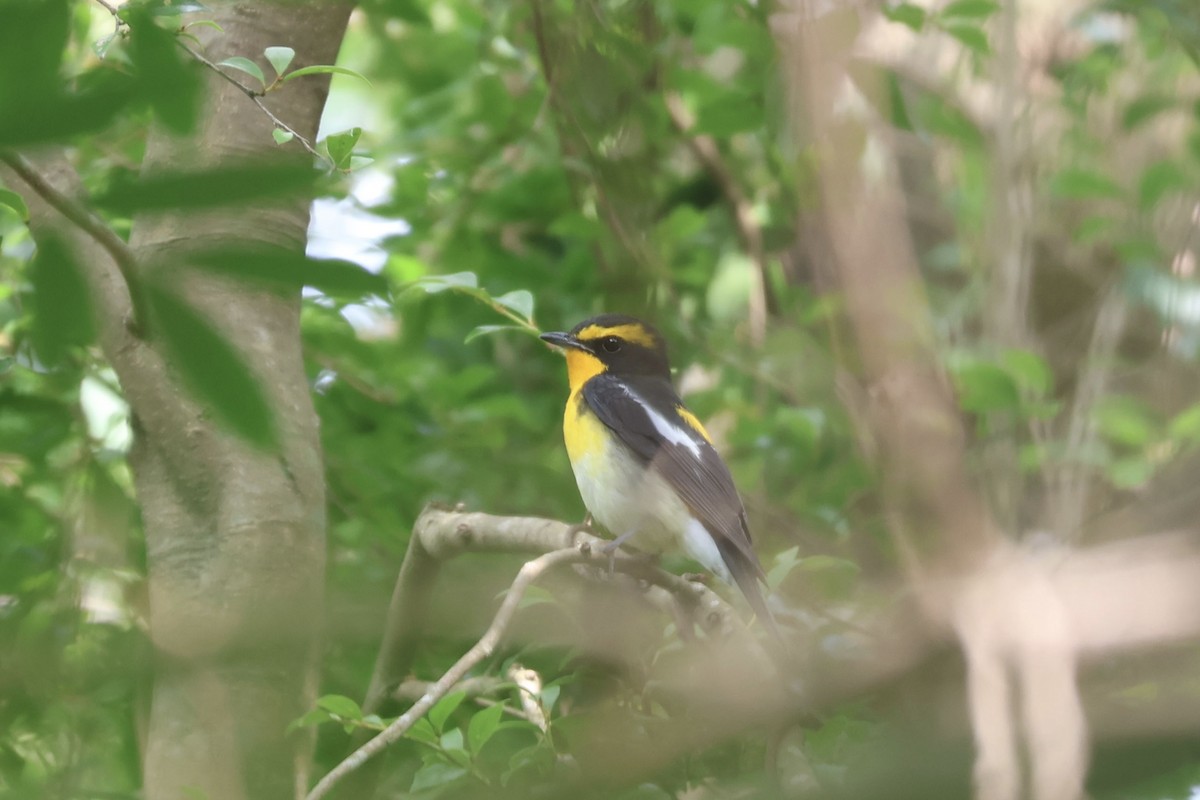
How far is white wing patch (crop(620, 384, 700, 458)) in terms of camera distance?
4172 millimetres

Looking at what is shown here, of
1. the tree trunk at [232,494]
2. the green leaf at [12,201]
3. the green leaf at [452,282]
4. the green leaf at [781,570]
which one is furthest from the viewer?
the green leaf at [781,570]

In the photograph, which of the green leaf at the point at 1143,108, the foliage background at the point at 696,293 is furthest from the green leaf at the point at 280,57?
the green leaf at the point at 1143,108

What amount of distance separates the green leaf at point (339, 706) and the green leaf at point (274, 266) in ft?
4.75

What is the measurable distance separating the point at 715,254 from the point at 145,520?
3344 mm

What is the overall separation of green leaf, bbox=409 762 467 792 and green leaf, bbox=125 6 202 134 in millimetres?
1546

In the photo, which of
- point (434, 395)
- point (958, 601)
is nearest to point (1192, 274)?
point (434, 395)

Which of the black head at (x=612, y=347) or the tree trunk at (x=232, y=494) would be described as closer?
the tree trunk at (x=232, y=494)

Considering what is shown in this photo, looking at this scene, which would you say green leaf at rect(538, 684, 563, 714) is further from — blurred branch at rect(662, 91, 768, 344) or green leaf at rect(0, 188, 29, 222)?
blurred branch at rect(662, 91, 768, 344)

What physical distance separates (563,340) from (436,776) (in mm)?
2220

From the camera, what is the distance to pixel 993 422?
14.3 feet

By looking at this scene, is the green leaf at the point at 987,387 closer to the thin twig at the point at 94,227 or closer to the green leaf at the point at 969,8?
the green leaf at the point at 969,8

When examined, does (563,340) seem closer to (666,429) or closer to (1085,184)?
(666,429)

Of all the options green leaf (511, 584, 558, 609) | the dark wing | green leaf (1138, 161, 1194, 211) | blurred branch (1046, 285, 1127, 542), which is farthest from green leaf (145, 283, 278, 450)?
green leaf (1138, 161, 1194, 211)

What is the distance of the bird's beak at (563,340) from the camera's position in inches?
165
